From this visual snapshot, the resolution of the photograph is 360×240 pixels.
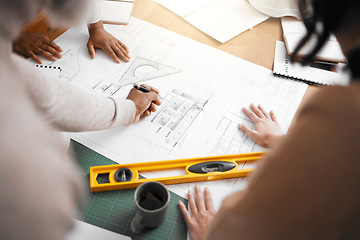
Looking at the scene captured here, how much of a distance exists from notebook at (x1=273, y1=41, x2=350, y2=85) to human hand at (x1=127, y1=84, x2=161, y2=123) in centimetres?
44

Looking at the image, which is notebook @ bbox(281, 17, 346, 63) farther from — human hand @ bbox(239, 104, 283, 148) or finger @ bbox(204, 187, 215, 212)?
finger @ bbox(204, 187, 215, 212)

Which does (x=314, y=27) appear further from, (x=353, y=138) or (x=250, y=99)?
(x=250, y=99)

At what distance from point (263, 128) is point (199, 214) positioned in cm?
31

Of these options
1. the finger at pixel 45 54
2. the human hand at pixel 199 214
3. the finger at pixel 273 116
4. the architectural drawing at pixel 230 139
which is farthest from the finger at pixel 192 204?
the finger at pixel 45 54

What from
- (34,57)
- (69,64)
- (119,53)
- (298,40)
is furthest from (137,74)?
(298,40)

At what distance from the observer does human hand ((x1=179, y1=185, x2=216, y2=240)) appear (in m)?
0.60

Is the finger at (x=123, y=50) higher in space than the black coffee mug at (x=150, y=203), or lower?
higher

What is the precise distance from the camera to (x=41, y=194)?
31 centimetres

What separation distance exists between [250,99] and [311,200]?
59cm

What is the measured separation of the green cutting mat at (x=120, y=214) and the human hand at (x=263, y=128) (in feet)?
0.88

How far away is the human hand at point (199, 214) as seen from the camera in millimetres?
597

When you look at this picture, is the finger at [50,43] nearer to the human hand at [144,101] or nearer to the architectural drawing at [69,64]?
the architectural drawing at [69,64]

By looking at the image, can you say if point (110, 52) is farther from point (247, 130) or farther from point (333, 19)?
point (333, 19)

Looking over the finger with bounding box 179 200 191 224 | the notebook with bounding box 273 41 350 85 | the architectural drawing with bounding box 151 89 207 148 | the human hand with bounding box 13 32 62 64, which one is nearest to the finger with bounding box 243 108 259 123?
the architectural drawing with bounding box 151 89 207 148
